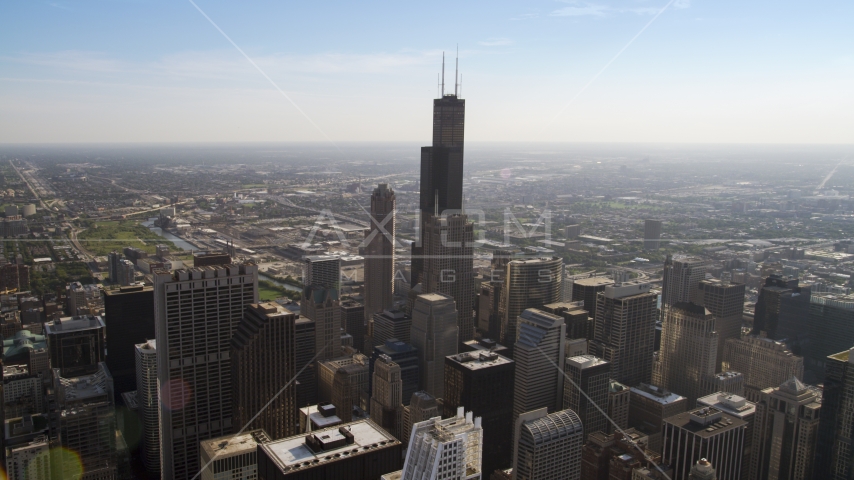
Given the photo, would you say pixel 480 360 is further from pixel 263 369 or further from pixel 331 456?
pixel 331 456

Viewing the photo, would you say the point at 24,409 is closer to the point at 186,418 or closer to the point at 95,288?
the point at 186,418

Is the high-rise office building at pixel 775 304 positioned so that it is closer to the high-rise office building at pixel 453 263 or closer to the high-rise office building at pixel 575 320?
the high-rise office building at pixel 575 320

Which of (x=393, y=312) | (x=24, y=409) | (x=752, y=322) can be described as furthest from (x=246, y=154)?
(x=752, y=322)

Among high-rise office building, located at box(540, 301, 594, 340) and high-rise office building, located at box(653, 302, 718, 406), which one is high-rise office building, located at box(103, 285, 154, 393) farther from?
high-rise office building, located at box(653, 302, 718, 406)

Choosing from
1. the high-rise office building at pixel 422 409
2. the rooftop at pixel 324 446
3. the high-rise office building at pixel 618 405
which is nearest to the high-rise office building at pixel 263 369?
the rooftop at pixel 324 446

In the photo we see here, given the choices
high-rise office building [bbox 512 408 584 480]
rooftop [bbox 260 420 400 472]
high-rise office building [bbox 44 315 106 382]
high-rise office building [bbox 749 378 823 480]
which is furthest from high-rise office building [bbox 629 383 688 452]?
high-rise office building [bbox 44 315 106 382]

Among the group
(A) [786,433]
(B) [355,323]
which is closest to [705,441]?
(A) [786,433]
